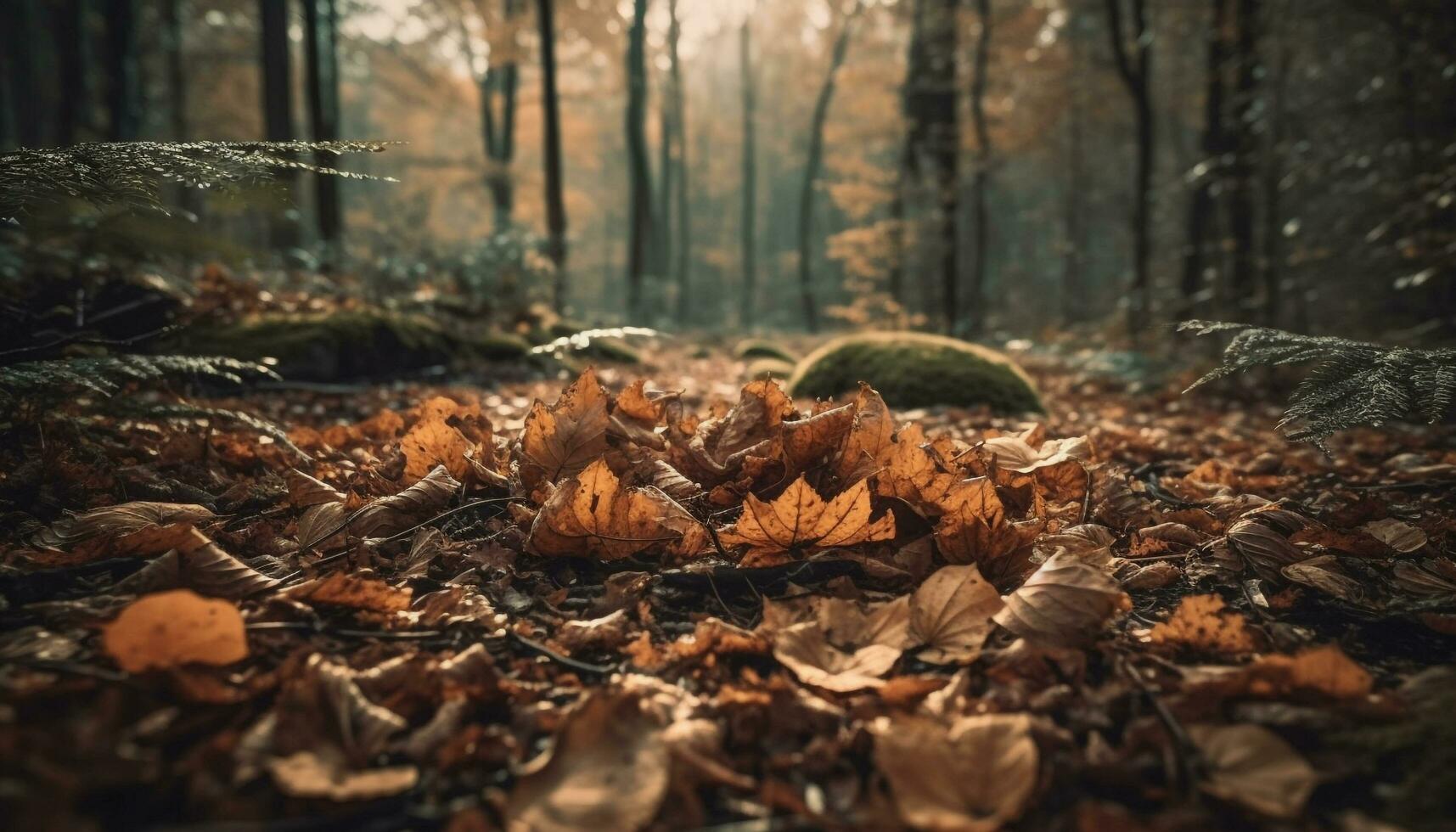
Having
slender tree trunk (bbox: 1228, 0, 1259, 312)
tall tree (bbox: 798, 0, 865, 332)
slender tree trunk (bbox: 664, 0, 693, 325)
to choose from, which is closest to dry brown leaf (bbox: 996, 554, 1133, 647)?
slender tree trunk (bbox: 1228, 0, 1259, 312)

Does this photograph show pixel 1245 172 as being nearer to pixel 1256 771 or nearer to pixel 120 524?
pixel 1256 771

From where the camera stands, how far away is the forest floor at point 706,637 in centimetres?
80

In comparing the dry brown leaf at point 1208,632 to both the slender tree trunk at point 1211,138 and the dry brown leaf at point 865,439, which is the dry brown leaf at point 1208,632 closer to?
the dry brown leaf at point 865,439

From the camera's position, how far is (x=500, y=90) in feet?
66.4

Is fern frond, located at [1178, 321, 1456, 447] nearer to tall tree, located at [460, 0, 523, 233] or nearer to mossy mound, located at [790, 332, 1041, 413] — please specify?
mossy mound, located at [790, 332, 1041, 413]

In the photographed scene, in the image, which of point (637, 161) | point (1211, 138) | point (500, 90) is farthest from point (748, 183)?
point (1211, 138)

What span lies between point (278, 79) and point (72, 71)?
7.78 feet

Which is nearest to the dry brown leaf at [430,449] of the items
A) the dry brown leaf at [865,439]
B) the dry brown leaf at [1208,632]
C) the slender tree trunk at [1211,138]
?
Result: the dry brown leaf at [865,439]

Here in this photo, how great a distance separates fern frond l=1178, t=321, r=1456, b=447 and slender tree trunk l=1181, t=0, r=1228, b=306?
540cm

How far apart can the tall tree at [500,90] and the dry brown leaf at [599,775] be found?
39.3 feet

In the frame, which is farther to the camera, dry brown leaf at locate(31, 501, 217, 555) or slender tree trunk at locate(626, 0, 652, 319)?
slender tree trunk at locate(626, 0, 652, 319)

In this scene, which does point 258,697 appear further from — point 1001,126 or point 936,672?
point 1001,126

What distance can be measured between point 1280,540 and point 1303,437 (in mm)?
262

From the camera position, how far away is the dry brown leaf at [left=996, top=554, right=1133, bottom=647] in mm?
1148
